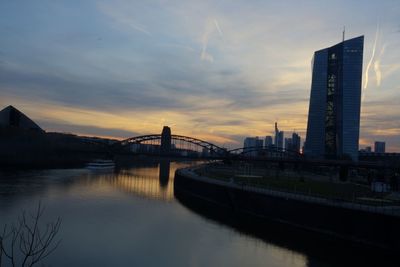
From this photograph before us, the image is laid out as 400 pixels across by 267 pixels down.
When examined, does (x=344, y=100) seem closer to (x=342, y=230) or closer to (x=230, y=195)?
(x=230, y=195)

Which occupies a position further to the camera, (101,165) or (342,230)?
(101,165)

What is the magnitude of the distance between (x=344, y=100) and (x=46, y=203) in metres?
102

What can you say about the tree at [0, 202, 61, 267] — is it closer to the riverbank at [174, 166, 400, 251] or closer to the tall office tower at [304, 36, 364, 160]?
the riverbank at [174, 166, 400, 251]

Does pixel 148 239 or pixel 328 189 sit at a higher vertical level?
pixel 328 189

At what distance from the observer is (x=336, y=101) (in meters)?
122

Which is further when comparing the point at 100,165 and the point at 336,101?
the point at 336,101

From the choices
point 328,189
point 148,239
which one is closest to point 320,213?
point 148,239

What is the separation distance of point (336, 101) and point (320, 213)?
101m

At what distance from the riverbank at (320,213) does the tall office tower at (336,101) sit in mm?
86413

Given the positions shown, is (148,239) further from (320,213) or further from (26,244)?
(320,213)

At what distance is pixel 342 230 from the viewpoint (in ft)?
83.6

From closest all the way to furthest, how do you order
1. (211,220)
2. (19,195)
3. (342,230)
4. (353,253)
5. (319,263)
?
(319,263) → (353,253) → (342,230) → (211,220) → (19,195)

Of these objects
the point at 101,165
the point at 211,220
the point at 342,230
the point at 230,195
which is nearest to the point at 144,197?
the point at 230,195

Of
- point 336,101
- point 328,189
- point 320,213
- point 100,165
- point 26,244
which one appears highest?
point 336,101
